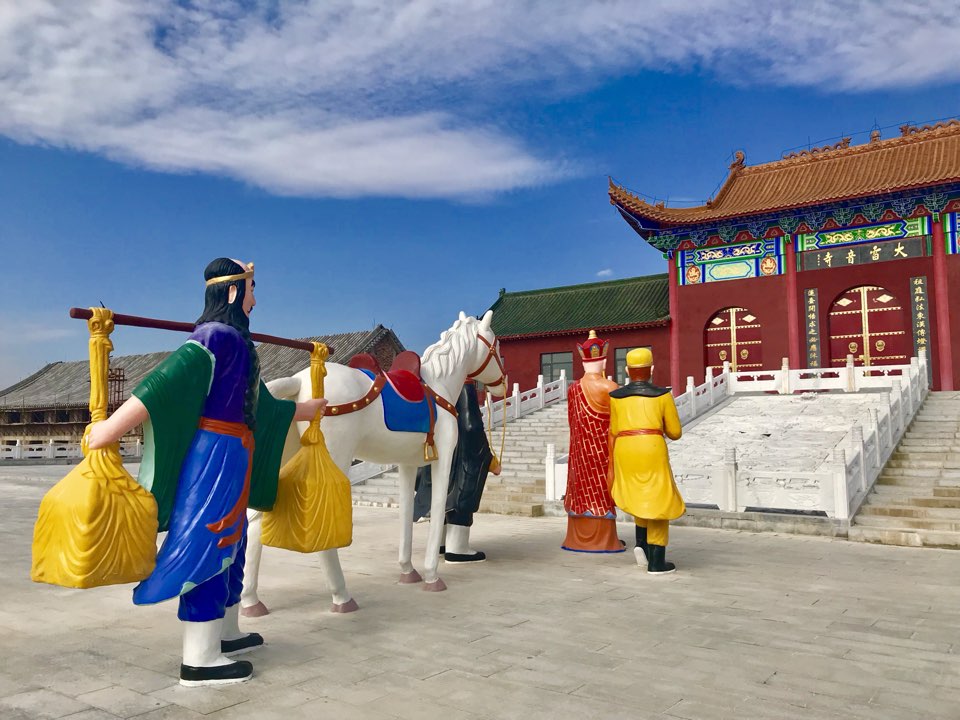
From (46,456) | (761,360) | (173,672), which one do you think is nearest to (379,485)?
(173,672)

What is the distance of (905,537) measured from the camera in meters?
7.14

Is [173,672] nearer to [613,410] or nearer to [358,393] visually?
[358,393]

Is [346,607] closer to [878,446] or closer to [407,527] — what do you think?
[407,527]

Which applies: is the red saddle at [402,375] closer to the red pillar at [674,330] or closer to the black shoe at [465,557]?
the black shoe at [465,557]

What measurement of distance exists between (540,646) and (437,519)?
5.04 feet

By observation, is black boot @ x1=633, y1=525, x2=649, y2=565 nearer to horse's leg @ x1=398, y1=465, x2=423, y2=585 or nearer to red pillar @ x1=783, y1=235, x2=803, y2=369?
horse's leg @ x1=398, y1=465, x2=423, y2=585

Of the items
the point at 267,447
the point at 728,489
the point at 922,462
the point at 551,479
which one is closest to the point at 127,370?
the point at 551,479

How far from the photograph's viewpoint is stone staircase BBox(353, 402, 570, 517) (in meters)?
10.2

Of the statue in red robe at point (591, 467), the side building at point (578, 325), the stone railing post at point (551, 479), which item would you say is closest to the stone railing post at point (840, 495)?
the statue in red robe at point (591, 467)

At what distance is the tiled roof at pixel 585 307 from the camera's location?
853 inches

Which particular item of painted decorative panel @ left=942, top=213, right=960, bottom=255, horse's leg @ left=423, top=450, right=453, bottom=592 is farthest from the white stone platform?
horse's leg @ left=423, top=450, right=453, bottom=592

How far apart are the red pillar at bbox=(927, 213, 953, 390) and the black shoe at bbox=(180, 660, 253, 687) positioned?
17705 mm

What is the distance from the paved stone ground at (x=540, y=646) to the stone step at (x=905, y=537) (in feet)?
3.58

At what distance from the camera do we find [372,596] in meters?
4.84
